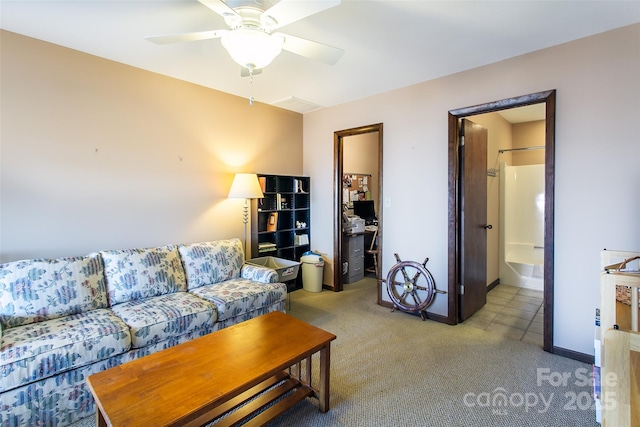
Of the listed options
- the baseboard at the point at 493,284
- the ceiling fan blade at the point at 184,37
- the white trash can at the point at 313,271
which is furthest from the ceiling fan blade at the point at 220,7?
the baseboard at the point at 493,284

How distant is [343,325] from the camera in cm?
308

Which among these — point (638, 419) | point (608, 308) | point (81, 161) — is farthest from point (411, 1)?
point (81, 161)

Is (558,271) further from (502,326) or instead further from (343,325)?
(343,325)

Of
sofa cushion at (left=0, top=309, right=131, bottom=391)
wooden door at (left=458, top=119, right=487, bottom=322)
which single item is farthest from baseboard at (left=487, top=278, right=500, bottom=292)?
sofa cushion at (left=0, top=309, right=131, bottom=391)

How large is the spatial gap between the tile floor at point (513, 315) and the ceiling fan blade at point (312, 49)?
2.81 meters

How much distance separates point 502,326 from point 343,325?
1583mm

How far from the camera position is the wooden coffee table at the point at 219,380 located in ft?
4.17

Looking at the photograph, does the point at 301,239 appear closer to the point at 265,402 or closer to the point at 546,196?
the point at 265,402

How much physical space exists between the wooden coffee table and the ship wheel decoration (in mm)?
1601

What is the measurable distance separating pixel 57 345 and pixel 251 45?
6.50ft

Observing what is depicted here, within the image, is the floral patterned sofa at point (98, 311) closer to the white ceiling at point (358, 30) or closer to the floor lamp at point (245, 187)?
the floor lamp at point (245, 187)

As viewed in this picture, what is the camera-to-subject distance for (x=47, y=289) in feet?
6.98

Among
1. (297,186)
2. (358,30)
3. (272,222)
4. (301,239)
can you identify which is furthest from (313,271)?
(358,30)

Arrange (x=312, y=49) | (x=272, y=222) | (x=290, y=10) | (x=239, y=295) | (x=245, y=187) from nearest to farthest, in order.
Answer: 1. (x=290, y=10)
2. (x=312, y=49)
3. (x=239, y=295)
4. (x=245, y=187)
5. (x=272, y=222)
